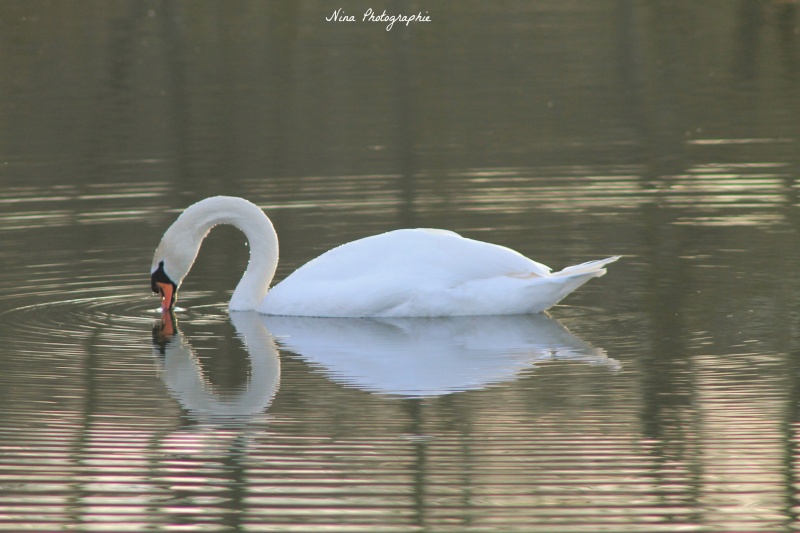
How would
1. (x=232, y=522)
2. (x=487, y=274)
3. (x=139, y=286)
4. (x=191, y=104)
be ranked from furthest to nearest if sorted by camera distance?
1. (x=191, y=104)
2. (x=139, y=286)
3. (x=487, y=274)
4. (x=232, y=522)

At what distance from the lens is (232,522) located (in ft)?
22.1

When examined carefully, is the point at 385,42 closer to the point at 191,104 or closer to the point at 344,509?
the point at 191,104

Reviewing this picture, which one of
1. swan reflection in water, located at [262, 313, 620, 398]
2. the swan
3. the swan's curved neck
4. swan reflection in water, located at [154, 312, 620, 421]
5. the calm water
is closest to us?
the calm water

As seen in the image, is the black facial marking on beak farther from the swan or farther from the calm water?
the calm water

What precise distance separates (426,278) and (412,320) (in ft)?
1.10

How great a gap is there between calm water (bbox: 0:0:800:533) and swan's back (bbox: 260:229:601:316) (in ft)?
0.49

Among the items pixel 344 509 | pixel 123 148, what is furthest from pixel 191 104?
pixel 344 509

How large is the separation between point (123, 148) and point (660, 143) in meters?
6.61

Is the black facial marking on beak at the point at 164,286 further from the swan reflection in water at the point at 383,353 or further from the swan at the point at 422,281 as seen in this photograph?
the swan reflection in water at the point at 383,353

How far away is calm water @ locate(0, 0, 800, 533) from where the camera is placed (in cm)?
709

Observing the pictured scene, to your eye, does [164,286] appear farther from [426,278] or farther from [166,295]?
[426,278]

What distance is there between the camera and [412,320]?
11125 mm

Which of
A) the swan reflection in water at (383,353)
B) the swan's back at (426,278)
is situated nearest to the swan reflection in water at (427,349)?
the swan reflection in water at (383,353)

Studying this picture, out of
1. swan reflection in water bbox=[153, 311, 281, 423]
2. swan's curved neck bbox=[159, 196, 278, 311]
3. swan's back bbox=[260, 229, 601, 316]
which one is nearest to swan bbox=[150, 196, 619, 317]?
swan's back bbox=[260, 229, 601, 316]
